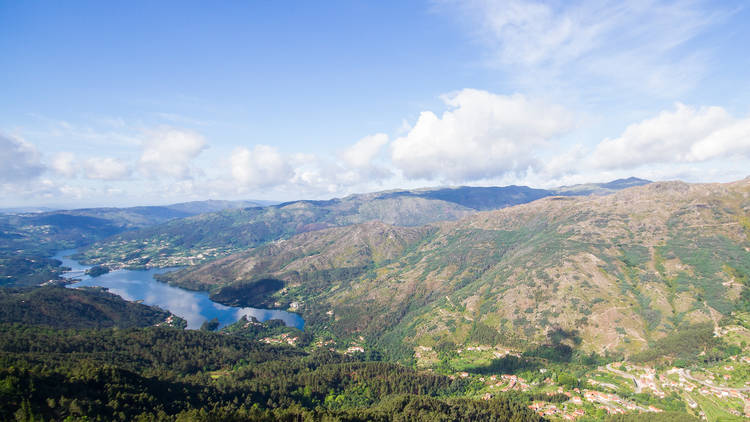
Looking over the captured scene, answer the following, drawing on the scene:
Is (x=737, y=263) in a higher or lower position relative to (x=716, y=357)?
higher

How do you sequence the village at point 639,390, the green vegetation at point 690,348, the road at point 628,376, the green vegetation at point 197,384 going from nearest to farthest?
the green vegetation at point 197,384, the village at point 639,390, the road at point 628,376, the green vegetation at point 690,348

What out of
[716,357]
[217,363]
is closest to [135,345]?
[217,363]

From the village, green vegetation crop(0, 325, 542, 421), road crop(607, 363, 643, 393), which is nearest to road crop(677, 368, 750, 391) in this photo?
the village

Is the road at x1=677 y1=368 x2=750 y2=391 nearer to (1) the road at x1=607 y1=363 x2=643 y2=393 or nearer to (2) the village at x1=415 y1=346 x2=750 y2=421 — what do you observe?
(2) the village at x1=415 y1=346 x2=750 y2=421

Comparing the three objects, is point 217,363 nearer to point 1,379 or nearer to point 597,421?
point 1,379

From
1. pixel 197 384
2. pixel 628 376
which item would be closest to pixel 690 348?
pixel 628 376

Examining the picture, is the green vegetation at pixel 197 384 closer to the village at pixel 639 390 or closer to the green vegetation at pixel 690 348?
the village at pixel 639 390

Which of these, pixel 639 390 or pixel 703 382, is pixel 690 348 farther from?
pixel 639 390

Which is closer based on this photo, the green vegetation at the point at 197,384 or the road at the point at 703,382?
the green vegetation at the point at 197,384

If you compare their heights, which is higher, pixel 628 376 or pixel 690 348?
pixel 690 348

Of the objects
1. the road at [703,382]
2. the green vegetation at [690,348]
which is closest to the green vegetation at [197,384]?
the road at [703,382]

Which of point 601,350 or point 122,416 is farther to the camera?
point 601,350
